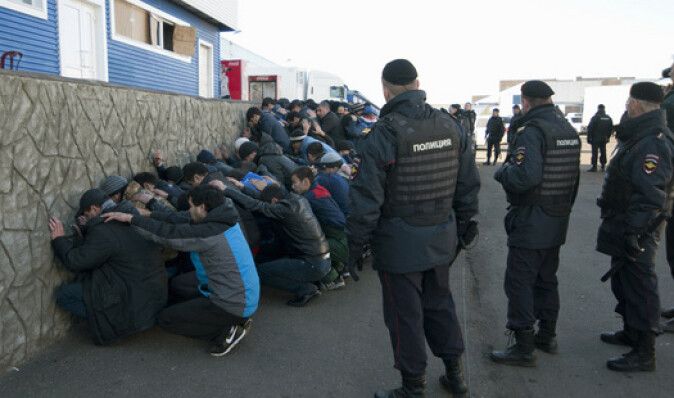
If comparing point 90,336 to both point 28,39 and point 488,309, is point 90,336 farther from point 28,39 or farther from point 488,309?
point 28,39

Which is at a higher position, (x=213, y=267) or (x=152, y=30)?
(x=152, y=30)

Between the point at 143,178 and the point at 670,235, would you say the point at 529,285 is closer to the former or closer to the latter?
the point at 670,235

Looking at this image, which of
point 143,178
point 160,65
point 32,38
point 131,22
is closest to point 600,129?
point 160,65

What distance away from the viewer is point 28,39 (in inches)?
328

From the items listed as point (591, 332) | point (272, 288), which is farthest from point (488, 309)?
point (272, 288)

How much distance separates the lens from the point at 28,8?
8195 mm

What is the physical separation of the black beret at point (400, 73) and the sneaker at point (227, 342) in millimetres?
2223

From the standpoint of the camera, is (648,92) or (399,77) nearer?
(399,77)

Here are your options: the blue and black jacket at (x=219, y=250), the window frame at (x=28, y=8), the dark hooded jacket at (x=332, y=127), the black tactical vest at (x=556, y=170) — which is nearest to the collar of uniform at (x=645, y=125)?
the black tactical vest at (x=556, y=170)

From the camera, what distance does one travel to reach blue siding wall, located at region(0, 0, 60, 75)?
788 cm

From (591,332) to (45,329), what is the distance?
4.33 meters

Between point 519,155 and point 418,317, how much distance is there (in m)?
1.39

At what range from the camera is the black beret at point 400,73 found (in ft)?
10.4

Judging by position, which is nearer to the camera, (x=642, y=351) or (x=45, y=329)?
(x=642, y=351)
